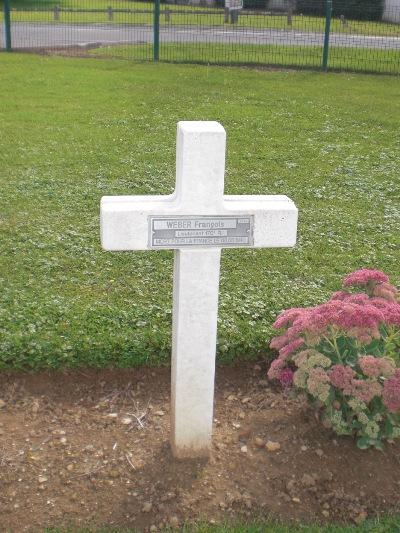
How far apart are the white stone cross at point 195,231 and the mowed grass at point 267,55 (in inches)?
519

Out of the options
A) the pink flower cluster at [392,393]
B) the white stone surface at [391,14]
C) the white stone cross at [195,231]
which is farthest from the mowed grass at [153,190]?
the white stone surface at [391,14]

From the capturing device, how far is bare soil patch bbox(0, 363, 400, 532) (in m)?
3.37

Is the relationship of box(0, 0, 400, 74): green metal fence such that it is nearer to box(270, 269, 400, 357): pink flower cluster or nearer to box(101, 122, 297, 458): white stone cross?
box(270, 269, 400, 357): pink flower cluster

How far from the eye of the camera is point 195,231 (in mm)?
3234

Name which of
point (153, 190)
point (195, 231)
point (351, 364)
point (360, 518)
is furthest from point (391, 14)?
point (360, 518)

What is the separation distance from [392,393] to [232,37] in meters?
17.4

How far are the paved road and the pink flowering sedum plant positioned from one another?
15.8 m

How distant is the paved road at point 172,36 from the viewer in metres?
18.8

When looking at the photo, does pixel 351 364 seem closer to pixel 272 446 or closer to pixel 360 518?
pixel 272 446

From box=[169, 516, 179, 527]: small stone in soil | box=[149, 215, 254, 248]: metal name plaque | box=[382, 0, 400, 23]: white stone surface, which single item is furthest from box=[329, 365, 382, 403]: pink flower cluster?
box=[382, 0, 400, 23]: white stone surface

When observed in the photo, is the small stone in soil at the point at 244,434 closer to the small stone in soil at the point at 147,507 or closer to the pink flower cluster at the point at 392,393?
the small stone in soil at the point at 147,507

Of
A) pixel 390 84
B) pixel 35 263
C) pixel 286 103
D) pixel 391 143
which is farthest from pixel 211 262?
pixel 390 84

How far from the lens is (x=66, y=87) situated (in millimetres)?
12414

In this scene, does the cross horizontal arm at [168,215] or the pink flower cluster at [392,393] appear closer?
the cross horizontal arm at [168,215]
